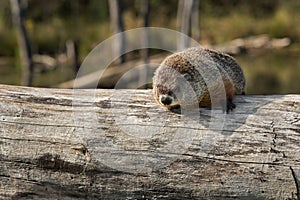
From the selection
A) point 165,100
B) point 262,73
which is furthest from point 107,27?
point 165,100

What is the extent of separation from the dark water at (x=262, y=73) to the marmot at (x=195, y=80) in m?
8.90

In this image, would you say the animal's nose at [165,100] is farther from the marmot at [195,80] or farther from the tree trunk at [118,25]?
the tree trunk at [118,25]

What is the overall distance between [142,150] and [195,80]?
57 cm

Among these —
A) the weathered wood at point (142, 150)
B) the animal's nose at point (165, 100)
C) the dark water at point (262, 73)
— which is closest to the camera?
the weathered wood at point (142, 150)

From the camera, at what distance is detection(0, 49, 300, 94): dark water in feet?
43.2

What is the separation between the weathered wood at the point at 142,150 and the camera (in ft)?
8.86

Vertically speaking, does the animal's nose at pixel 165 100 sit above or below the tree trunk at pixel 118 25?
above

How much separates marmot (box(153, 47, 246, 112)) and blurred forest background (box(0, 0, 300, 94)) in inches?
529

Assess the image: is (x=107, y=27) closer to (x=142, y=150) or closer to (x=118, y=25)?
(x=118, y=25)

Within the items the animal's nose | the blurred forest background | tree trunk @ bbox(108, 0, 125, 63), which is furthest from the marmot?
tree trunk @ bbox(108, 0, 125, 63)

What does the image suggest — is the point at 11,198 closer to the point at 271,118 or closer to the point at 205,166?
the point at 205,166

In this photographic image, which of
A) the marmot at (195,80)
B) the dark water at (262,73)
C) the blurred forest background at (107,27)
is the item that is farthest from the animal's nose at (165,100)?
the blurred forest background at (107,27)

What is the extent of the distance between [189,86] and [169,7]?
26.2 m

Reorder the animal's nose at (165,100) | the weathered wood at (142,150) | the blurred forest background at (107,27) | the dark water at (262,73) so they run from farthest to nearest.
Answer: the blurred forest background at (107,27), the dark water at (262,73), the animal's nose at (165,100), the weathered wood at (142,150)
